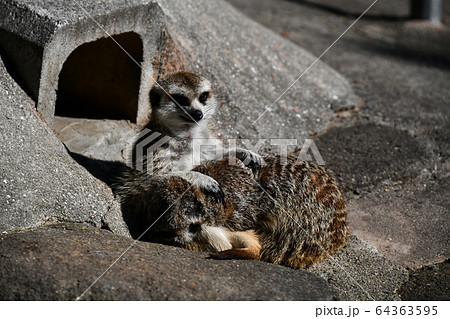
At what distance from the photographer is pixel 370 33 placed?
8758 millimetres

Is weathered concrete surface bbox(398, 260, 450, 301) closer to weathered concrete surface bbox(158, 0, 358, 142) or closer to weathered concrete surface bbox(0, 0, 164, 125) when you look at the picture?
weathered concrete surface bbox(158, 0, 358, 142)

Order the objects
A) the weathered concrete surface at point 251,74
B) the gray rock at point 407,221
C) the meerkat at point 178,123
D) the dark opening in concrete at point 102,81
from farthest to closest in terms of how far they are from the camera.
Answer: the weathered concrete surface at point 251,74
the dark opening in concrete at point 102,81
the gray rock at point 407,221
the meerkat at point 178,123

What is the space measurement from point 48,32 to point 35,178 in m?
0.94

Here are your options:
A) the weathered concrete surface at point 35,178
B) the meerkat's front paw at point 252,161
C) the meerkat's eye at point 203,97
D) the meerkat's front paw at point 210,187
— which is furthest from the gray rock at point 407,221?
the weathered concrete surface at point 35,178

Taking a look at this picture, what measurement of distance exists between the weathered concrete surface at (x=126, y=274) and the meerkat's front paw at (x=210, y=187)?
0.42m

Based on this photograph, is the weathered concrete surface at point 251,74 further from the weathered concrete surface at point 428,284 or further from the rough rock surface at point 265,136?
the weathered concrete surface at point 428,284

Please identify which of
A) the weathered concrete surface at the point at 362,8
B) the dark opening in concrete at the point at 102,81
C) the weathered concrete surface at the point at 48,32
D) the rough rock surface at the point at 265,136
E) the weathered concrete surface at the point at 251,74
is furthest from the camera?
the weathered concrete surface at the point at 362,8

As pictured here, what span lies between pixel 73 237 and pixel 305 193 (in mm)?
1420

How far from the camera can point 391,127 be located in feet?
19.4

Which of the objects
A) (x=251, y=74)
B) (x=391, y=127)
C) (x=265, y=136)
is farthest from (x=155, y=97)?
(x=391, y=127)

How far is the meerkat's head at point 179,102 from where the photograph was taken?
3959 millimetres

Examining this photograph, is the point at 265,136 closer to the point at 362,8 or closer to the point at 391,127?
the point at 391,127

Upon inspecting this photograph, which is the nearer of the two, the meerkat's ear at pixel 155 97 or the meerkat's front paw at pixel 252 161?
the meerkat's front paw at pixel 252 161

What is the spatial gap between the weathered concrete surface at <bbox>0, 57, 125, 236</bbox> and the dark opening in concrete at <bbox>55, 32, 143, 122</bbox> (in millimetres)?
990
